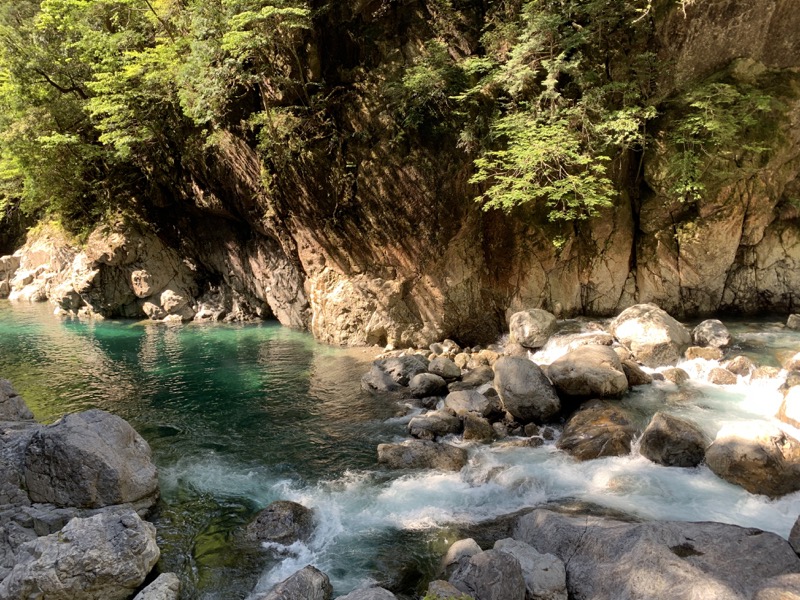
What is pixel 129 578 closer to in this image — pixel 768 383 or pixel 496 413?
pixel 496 413

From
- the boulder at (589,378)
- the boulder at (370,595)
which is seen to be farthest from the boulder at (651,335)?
the boulder at (370,595)

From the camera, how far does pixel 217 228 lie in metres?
25.2

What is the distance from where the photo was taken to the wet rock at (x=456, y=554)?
6.21 metres

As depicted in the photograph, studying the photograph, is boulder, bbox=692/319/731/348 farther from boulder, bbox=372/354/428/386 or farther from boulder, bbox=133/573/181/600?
boulder, bbox=133/573/181/600

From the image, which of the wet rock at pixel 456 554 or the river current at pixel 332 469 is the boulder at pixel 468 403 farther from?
the wet rock at pixel 456 554

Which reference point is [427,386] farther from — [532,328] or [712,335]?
[712,335]

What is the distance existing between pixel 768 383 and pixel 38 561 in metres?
14.1

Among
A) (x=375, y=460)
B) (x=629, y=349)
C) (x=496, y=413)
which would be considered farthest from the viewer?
(x=629, y=349)


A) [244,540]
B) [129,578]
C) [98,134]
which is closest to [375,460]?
[244,540]

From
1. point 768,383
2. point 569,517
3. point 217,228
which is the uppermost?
point 217,228

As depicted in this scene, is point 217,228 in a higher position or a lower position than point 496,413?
higher

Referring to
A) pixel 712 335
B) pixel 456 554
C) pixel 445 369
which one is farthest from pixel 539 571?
pixel 712 335

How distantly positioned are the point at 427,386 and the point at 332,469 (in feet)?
14.5

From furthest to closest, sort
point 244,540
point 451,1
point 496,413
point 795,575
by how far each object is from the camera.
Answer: point 451,1 < point 496,413 < point 244,540 < point 795,575
